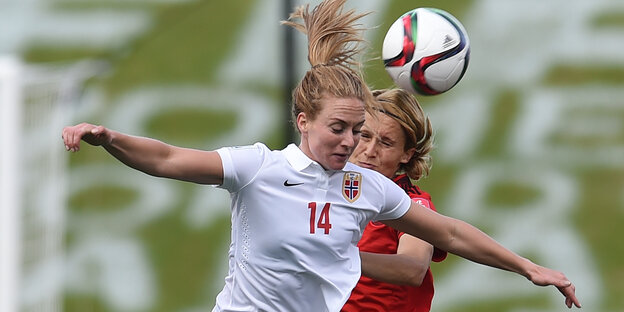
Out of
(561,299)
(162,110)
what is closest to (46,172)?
(162,110)

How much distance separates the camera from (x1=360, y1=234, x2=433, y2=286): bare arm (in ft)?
12.2

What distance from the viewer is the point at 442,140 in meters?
7.91

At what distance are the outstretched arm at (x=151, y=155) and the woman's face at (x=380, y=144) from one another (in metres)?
0.97

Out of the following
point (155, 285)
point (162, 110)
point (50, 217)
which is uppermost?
point (162, 110)

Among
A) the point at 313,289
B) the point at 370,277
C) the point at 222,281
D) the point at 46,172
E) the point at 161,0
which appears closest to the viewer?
the point at 313,289

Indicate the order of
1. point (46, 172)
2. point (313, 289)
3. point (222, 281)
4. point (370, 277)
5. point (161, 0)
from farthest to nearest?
point (161, 0) → point (222, 281) → point (46, 172) → point (370, 277) → point (313, 289)

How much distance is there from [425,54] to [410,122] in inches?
12.4

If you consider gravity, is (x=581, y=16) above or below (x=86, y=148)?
above

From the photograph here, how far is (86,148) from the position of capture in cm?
832

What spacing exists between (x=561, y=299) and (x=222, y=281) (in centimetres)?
257

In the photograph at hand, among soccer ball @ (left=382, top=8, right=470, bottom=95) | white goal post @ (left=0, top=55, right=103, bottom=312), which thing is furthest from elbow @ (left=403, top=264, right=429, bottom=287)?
white goal post @ (left=0, top=55, right=103, bottom=312)

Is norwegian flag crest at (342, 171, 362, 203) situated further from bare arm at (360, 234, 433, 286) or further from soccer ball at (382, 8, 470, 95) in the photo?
soccer ball at (382, 8, 470, 95)

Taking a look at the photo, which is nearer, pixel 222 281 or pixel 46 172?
pixel 46 172

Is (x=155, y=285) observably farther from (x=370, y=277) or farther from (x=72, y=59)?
(x=370, y=277)
